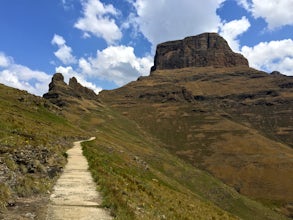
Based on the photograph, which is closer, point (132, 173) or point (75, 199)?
point (75, 199)

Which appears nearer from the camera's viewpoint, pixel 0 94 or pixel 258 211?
pixel 0 94

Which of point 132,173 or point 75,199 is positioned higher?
point 132,173

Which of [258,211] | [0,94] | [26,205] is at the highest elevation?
[0,94]

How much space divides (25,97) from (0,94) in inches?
293

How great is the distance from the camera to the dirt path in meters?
15.4

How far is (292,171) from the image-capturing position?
171 metres

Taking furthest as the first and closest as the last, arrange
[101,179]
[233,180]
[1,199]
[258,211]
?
1. [233,180]
2. [258,211]
3. [101,179]
4. [1,199]

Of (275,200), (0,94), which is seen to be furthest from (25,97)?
(275,200)

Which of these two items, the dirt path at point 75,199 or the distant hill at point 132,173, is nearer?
the dirt path at point 75,199

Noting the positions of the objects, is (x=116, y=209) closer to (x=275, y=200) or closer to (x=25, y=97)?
(x=25, y=97)

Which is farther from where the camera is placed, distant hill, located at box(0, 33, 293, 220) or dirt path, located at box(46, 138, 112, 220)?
distant hill, located at box(0, 33, 293, 220)

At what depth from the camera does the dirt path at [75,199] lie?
1543cm

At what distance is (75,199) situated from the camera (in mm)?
18688

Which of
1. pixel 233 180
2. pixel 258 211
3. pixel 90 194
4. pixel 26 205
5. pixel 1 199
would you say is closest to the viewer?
pixel 1 199
